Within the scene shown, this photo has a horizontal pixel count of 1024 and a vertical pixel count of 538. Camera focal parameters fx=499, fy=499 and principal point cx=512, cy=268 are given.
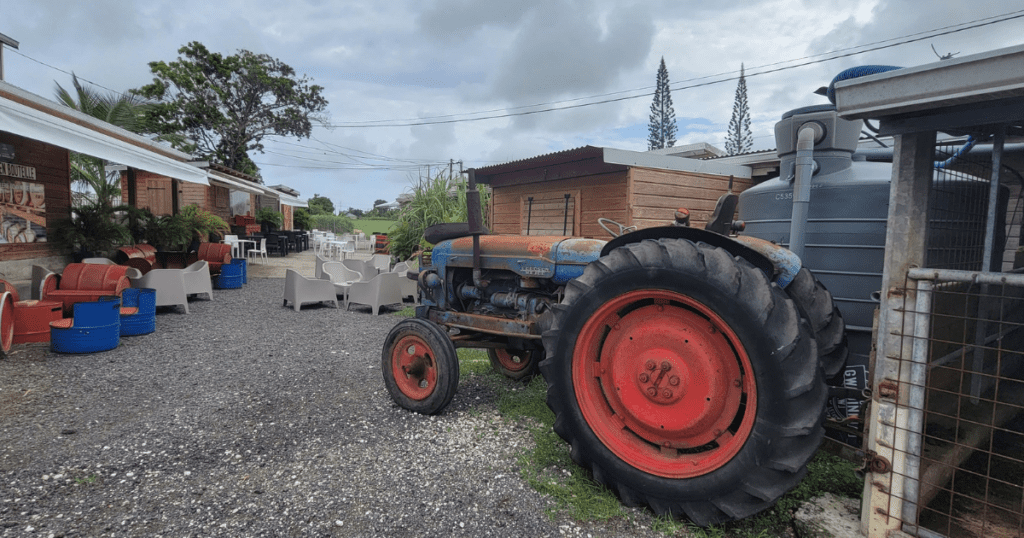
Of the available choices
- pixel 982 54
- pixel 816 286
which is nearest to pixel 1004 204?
pixel 816 286

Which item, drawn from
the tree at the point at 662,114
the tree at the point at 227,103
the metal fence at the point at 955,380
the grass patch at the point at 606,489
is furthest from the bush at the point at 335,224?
the metal fence at the point at 955,380

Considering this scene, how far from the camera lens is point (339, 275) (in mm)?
8969

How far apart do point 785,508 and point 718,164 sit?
306 inches

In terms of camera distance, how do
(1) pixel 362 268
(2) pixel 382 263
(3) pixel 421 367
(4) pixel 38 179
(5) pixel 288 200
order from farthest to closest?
(5) pixel 288 200, (2) pixel 382 263, (1) pixel 362 268, (4) pixel 38 179, (3) pixel 421 367

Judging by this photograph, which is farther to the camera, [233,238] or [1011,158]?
[233,238]

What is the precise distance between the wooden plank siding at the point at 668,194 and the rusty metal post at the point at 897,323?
244 inches

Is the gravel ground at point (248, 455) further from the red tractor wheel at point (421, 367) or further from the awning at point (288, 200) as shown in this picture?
the awning at point (288, 200)

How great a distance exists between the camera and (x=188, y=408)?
3.48 m

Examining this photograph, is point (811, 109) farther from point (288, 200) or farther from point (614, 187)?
point (288, 200)

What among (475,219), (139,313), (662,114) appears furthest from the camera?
(662,114)

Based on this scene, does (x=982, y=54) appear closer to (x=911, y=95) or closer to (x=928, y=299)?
(x=911, y=95)

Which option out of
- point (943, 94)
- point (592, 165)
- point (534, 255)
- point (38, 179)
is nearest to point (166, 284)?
point (38, 179)

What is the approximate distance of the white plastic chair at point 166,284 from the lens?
22.6 ft

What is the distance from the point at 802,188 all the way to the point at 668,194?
4.99m
